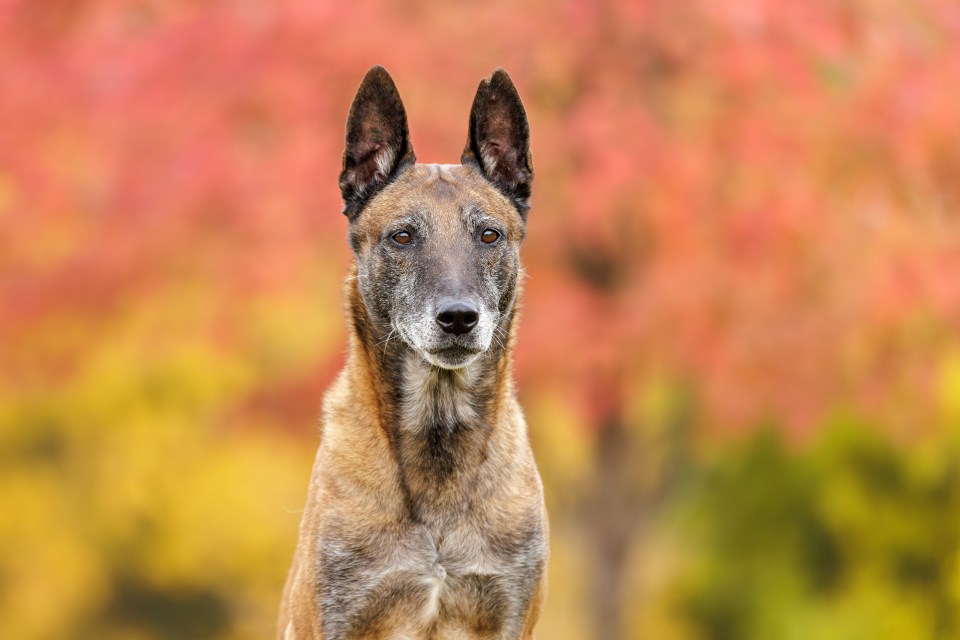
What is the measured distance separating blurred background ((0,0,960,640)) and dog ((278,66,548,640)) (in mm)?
3464

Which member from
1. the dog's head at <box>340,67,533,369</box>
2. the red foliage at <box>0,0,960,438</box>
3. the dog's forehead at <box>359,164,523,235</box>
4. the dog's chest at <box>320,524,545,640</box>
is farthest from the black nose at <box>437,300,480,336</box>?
the red foliage at <box>0,0,960,438</box>

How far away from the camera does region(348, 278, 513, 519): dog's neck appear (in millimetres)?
4805

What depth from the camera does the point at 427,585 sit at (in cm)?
464

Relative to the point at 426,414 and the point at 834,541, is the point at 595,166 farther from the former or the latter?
the point at 426,414

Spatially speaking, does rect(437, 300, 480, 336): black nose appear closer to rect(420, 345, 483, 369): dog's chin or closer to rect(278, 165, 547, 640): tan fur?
rect(420, 345, 483, 369): dog's chin

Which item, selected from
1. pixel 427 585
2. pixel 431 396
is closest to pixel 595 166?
pixel 431 396

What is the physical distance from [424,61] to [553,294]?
1.69 m

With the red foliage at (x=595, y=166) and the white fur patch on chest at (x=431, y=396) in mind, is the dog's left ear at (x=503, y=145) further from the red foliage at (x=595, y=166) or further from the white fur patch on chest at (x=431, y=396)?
the red foliage at (x=595, y=166)

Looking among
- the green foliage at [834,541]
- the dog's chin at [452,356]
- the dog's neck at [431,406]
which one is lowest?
the green foliage at [834,541]

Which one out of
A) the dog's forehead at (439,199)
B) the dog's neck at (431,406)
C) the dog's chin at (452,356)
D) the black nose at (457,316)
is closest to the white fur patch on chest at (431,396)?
the dog's neck at (431,406)

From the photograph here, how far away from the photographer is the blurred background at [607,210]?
8609 mm

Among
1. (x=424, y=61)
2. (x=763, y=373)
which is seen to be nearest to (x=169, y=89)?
(x=424, y=61)

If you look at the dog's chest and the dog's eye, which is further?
the dog's eye

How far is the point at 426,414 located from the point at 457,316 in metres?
0.44
